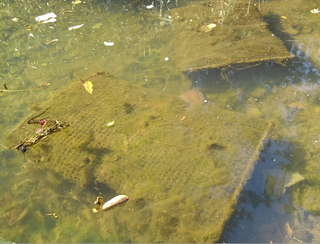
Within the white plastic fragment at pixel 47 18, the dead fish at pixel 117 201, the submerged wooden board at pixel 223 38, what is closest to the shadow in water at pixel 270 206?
the dead fish at pixel 117 201

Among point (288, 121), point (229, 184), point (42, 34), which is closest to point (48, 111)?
point (229, 184)

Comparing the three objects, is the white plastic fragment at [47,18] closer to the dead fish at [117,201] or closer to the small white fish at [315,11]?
the dead fish at [117,201]

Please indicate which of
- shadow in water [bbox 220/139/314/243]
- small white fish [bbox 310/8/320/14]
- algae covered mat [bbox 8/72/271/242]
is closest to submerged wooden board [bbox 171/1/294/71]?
algae covered mat [bbox 8/72/271/242]

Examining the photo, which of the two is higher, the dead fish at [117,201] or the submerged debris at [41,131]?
the submerged debris at [41,131]

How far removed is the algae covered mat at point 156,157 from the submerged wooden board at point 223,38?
1.08m

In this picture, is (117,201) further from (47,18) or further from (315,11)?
(315,11)

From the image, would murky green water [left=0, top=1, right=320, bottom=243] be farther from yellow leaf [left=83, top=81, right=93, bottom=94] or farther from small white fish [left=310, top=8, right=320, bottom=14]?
yellow leaf [left=83, top=81, right=93, bottom=94]

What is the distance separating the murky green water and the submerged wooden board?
167mm

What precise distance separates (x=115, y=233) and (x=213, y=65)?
2.42 metres

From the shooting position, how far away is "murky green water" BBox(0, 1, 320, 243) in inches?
81.7

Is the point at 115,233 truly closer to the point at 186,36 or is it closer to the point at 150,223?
the point at 150,223

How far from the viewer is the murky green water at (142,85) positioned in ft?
6.81

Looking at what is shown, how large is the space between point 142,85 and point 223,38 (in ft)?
5.03

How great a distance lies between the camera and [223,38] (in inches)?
149
